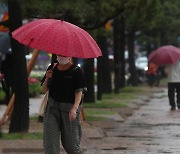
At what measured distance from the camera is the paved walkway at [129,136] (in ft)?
38.8

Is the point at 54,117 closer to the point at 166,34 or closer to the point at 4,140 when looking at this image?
the point at 4,140

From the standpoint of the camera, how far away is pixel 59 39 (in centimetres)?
863

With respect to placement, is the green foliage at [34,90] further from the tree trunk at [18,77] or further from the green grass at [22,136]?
the green grass at [22,136]

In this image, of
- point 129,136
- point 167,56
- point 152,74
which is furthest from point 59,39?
point 152,74

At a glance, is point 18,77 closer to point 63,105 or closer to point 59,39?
point 63,105

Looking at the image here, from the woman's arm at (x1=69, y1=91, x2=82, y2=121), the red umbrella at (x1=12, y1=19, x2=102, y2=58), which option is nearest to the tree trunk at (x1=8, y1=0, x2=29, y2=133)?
the red umbrella at (x1=12, y1=19, x2=102, y2=58)

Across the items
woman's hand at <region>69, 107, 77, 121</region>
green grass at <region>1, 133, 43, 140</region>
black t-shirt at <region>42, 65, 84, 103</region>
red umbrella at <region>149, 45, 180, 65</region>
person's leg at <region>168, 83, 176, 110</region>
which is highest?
red umbrella at <region>149, 45, 180, 65</region>

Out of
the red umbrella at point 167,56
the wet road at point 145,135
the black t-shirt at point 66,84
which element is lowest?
the wet road at point 145,135

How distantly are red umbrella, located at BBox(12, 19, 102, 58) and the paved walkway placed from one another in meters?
3.17

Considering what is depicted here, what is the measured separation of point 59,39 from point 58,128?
3.68 feet

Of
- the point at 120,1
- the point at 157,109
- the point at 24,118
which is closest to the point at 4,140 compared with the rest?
the point at 24,118

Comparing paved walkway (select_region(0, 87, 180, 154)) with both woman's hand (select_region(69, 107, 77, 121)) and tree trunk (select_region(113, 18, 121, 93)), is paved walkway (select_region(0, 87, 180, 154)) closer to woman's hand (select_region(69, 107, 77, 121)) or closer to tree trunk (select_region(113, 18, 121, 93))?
woman's hand (select_region(69, 107, 77, 121))

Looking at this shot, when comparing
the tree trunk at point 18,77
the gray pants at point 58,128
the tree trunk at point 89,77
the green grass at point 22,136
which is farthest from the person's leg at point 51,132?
the tree trunk at point 89,77

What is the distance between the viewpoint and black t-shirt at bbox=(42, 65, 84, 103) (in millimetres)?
8758
